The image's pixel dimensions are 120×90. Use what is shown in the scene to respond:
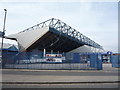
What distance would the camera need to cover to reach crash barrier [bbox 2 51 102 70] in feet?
67.2

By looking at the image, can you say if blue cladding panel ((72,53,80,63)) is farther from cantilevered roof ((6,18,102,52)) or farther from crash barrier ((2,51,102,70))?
cantilevered roof ((6,18,102,52))

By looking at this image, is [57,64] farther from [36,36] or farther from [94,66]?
[36,36]

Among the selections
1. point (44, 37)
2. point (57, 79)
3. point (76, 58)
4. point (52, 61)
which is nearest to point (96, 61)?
point (76, 58)

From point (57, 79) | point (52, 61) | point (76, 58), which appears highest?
point (76, 58)

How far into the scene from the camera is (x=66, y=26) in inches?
2391

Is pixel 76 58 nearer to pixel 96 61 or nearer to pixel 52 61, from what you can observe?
pixel 96 61

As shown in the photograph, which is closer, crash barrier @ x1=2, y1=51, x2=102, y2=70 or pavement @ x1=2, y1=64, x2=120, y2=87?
pavement @ x1=2, y1=64, x2=120, y2=87

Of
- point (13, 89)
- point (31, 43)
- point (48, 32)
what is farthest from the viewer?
point (31, 43)

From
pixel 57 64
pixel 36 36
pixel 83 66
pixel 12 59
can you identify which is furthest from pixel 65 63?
pixel 36 36

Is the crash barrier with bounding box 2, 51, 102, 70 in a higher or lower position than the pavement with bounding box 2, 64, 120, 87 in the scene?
higher

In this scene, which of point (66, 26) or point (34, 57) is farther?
point (66, 26)

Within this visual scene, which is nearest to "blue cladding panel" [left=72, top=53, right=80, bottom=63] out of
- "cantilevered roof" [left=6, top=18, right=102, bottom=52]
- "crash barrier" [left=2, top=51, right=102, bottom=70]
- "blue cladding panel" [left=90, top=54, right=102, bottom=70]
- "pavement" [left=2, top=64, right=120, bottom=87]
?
"crash barrier" [left=2, top=51, right=102, bottom=70]

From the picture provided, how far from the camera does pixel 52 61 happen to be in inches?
829

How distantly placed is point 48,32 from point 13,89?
4101cm
